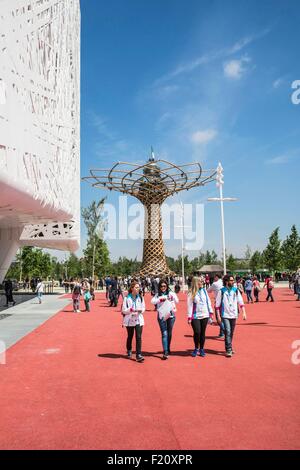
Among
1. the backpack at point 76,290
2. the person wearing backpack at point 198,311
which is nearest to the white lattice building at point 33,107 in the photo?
the backpack at point 76,290

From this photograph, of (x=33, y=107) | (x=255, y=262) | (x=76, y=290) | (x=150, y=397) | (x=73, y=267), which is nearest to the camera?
(x=150, y=397)

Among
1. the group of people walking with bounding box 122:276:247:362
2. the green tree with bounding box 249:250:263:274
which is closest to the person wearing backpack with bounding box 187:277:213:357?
the group of people walking with bounding box 122:276:247:362

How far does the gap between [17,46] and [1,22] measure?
1.28m

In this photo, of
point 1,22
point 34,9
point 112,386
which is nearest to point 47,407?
point 112,386

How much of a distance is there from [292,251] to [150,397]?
57.4m

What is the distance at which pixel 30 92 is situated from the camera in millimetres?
15633

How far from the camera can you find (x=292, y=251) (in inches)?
2309

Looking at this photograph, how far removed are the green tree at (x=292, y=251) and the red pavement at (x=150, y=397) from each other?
51406 millimetres

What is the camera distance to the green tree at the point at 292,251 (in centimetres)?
5766

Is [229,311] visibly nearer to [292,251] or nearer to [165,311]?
[165,311]

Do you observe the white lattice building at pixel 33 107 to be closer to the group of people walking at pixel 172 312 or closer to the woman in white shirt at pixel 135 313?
the woman in white shirt at pixel 135 313

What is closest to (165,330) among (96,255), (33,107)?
(33,107)

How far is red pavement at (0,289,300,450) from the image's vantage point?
161 inches
